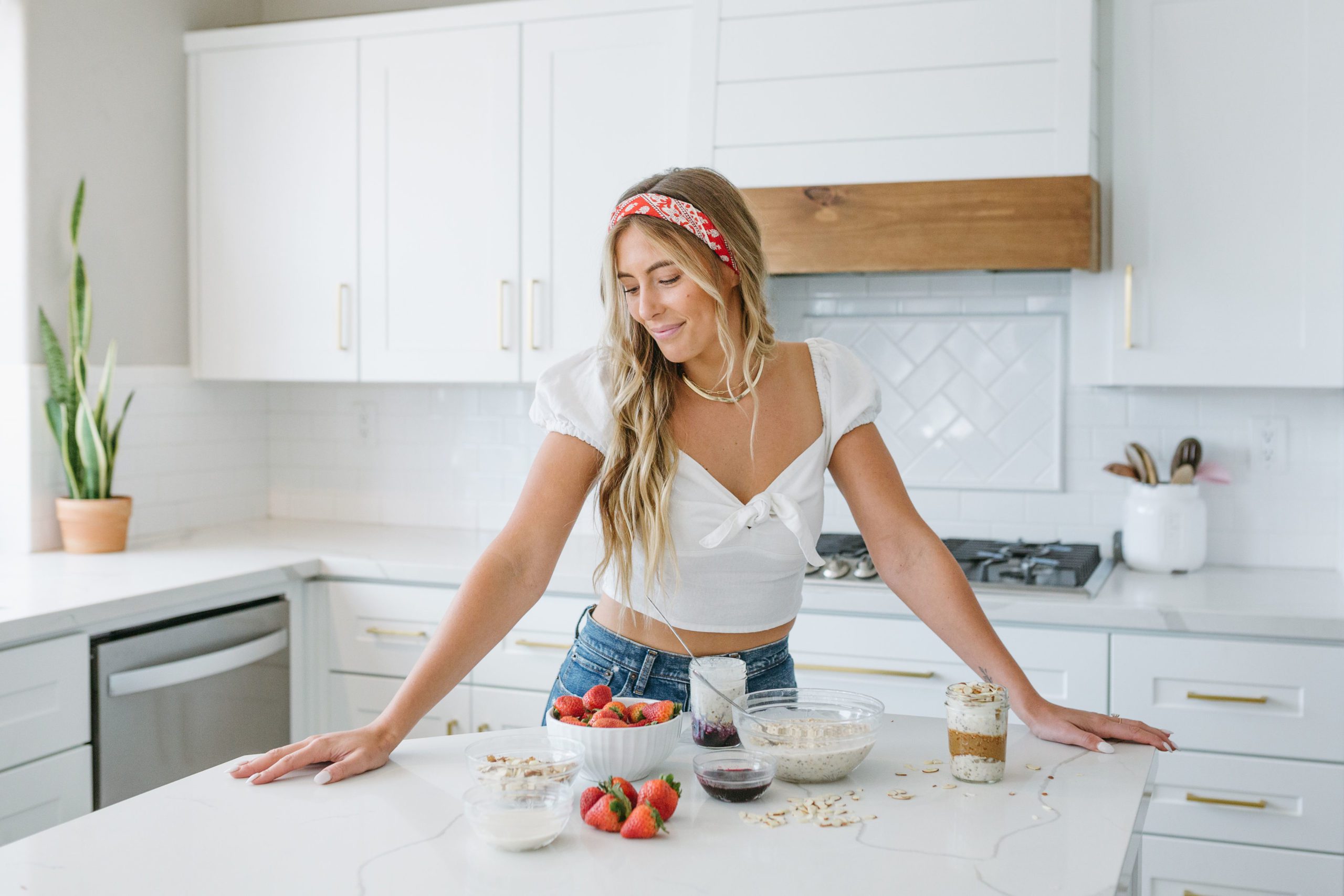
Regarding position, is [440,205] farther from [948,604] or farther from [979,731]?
[979,731]

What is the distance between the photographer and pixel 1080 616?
2535 mm

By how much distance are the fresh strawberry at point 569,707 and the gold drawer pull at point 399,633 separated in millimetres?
1685

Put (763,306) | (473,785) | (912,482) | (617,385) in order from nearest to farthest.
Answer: (473,785), (617,385), (763,306), (912,482)

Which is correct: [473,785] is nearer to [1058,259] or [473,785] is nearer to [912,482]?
[1058,259]

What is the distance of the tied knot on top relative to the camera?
1705 millimetres

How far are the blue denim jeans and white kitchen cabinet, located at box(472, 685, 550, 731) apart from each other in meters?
1.11

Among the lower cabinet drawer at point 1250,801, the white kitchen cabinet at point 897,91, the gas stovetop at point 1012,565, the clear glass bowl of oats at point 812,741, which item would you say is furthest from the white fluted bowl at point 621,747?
the white kitchen cabinet at point 897,91

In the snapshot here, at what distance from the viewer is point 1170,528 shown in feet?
9.39

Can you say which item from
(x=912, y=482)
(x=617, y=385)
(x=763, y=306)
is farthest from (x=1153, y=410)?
(x=617, y=385)

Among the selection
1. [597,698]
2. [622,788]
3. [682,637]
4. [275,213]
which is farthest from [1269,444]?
[275,213]

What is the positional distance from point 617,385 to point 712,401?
17 cm

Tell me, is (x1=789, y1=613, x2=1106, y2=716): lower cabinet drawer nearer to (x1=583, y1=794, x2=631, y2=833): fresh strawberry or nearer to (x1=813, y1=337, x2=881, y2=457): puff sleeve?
(x1=813, y1=337, x2=881, y2=457): puff sleeve

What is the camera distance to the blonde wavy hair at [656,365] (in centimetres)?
172

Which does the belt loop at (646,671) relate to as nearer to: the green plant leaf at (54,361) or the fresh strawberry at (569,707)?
the fresh strawberry at (569,707)
